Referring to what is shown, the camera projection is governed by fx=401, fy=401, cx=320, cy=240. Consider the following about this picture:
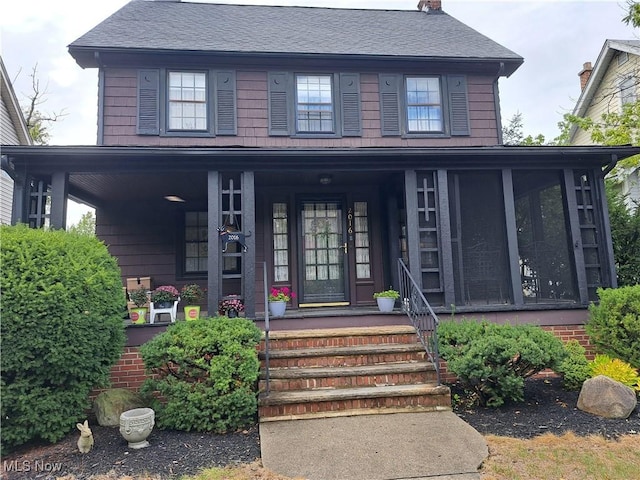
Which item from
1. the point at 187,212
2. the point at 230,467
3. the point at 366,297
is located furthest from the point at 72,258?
the point at 366,297

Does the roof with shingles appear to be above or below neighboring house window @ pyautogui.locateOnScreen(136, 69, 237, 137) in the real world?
above

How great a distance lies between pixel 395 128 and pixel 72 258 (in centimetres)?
567

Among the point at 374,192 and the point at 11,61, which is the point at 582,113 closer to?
the point at 374,192

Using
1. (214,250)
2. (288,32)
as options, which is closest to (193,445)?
(214,250)

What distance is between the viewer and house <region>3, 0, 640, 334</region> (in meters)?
6.39

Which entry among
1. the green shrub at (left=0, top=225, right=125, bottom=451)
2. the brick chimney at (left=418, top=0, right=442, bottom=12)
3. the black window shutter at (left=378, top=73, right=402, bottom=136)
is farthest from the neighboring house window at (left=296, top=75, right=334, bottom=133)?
the green shrub at (left=0, top=225, right=125, bottom=451)

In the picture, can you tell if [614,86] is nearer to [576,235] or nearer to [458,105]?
[458,105]

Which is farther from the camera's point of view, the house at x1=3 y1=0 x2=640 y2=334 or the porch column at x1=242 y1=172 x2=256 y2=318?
the house at x1=3 y1=0 x2=640 y2=334

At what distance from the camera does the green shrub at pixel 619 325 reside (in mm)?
4523

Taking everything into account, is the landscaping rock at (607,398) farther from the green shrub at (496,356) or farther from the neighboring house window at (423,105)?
the neighboring house window at (423,105)

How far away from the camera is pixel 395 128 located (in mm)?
7406

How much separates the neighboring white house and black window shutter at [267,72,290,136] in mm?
8637

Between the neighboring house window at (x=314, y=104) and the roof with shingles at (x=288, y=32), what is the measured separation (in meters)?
0.46

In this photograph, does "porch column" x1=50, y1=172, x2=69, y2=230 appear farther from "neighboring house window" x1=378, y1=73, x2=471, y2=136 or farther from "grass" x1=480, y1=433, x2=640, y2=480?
"grass" x1=480, y1=433, x2=640, y2=480
